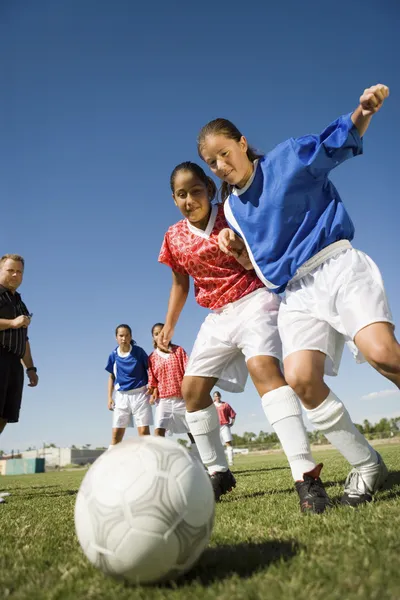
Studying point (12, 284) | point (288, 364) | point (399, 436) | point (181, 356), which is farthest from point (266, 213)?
point (399, 436)

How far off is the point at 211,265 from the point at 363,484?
228 centimetres

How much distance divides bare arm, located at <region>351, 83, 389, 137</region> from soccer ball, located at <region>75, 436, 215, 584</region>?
2.54 m

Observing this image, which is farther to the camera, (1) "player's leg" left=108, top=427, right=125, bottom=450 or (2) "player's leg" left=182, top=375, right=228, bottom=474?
(1) "player's leg" left=108, top=427, right=125, bottom=450

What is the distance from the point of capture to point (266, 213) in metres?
3.71

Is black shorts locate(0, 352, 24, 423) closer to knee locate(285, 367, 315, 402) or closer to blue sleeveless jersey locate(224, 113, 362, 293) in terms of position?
blue sleeveless jersey locate(224, 113, 362, 293)

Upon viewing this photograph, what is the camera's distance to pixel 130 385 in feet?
38.7

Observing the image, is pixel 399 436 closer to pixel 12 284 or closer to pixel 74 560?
pixel 12 284

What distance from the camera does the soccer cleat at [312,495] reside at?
320cm

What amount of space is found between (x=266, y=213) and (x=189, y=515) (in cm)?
237

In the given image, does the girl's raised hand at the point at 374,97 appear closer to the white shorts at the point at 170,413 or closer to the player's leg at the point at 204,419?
the player's leg at the point at 204,419

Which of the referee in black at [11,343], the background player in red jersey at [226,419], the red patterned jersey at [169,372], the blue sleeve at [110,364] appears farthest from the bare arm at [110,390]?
the background player in red jersey at [226,419]

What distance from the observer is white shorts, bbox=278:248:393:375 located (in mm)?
3111

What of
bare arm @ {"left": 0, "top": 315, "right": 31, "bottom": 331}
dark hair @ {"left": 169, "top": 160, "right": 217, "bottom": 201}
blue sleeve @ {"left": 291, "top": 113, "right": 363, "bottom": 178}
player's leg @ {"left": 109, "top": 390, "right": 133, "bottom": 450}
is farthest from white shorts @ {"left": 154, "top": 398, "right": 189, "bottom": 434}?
blue sleeve @ {"left": 291, "top": 113, "right": 363, "bottom": 178}

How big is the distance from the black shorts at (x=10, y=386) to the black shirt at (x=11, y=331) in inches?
4.0
